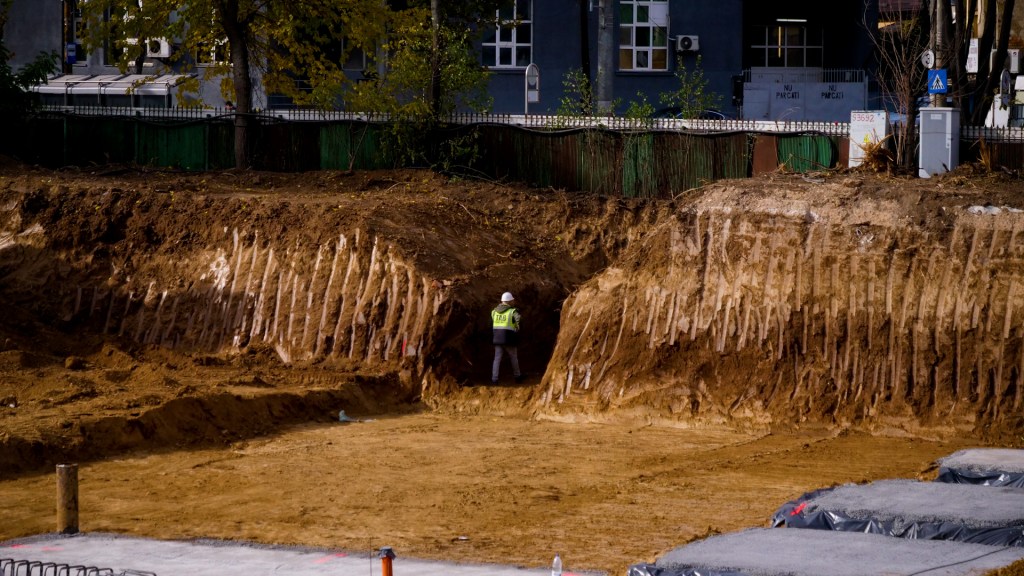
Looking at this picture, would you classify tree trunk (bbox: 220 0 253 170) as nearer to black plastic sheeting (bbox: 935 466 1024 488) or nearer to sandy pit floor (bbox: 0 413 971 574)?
sandy pit floor (bbox: 0 413 971 574)

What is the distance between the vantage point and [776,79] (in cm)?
4394

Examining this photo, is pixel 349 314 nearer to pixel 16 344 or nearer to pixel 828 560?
pixel 16 344

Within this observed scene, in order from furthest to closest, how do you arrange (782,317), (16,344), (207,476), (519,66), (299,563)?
(519,66), (16,344), (782,317), (207,476), (299,563)

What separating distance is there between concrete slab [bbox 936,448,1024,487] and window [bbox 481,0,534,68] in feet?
96.5

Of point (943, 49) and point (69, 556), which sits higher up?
point (943, 49)

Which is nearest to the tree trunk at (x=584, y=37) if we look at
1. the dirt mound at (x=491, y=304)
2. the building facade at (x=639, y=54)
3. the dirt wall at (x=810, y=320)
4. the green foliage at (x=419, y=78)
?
the building facade at (x=639, y=54)

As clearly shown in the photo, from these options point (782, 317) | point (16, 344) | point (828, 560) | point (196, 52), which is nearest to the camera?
point (828, 560)

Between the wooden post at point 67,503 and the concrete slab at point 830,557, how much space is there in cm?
627

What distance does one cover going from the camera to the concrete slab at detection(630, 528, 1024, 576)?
9781 millimetres

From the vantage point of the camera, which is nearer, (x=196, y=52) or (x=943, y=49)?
(x=943, y=49)

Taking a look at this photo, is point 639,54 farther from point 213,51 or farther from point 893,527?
point 893,527

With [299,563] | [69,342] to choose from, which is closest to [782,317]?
[299,563]

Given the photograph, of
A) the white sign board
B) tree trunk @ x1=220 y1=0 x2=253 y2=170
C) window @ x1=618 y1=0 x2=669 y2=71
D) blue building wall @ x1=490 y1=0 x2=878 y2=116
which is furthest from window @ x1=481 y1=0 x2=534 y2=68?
the white sign board

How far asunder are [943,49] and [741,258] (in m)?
6.69
